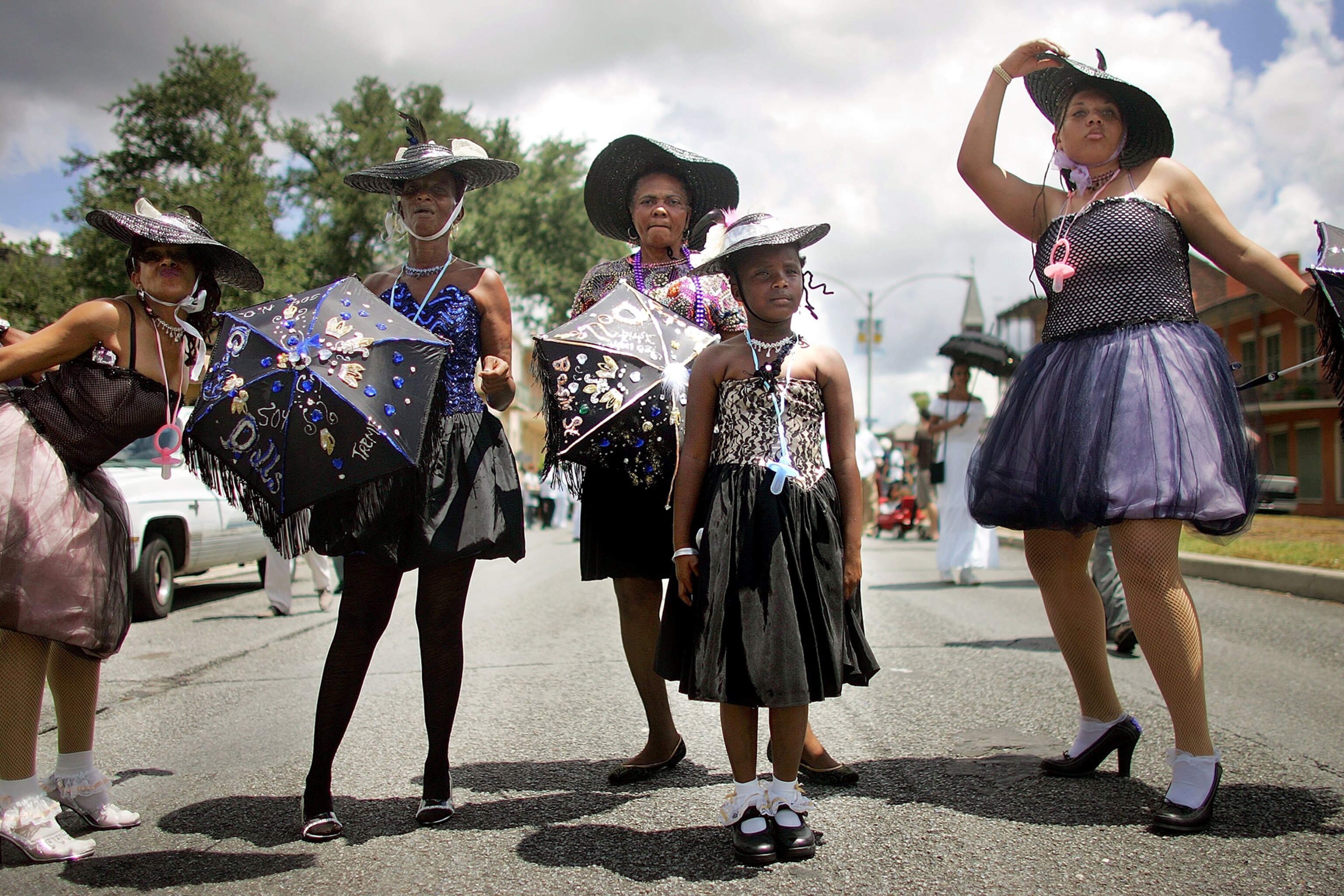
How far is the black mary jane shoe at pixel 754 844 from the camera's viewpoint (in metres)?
2.76

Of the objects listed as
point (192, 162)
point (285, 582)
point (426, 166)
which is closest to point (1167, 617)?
point (426, 166)

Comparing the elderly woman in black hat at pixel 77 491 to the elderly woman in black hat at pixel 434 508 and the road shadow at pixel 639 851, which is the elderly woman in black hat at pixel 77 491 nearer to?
the elderly woman in black hat at pixel 434 508

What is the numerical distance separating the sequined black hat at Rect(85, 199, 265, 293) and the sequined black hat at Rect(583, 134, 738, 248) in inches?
52.4

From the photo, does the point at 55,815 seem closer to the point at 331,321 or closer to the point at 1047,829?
the point at 331,321

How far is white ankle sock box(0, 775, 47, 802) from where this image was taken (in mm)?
2971

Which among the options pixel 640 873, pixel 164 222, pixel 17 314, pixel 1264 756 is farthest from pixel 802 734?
pixel 17 314

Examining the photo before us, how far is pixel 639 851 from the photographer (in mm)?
2895

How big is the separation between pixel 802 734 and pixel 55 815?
87.3 inches

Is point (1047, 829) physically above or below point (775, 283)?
below

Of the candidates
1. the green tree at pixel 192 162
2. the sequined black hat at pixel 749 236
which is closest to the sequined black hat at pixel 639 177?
the sequined black hat at pixel 749 236

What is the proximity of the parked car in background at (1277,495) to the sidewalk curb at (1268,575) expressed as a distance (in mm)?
5644

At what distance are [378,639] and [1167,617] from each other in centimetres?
237

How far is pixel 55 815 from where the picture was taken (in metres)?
3.08

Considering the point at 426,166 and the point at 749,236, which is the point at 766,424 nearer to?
the point at 749,236
